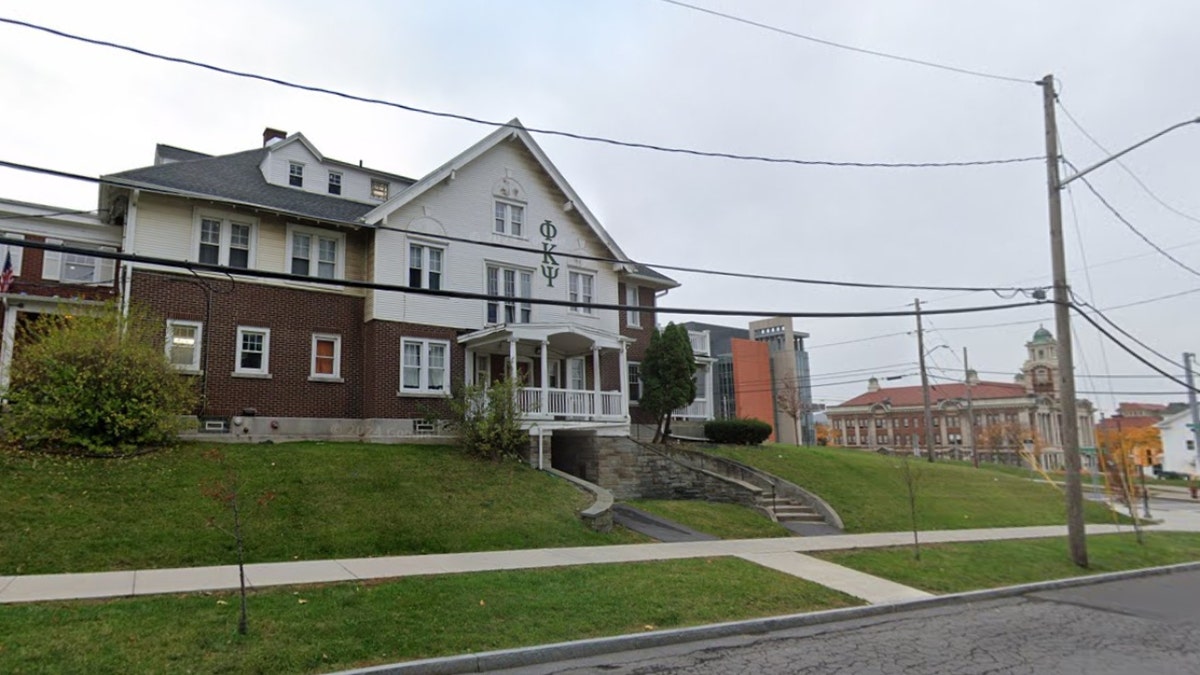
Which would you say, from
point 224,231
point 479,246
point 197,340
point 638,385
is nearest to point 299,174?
point 224,231

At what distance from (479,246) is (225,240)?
7201 mm

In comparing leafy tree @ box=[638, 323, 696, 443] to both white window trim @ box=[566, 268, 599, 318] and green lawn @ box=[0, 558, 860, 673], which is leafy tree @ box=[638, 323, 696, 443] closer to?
white window trim @ box=[566, 268, 599, 318]

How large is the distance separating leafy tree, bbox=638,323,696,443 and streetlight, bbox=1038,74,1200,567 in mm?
12261

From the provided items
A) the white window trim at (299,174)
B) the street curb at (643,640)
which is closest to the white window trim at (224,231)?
the white window trim at (299,174)

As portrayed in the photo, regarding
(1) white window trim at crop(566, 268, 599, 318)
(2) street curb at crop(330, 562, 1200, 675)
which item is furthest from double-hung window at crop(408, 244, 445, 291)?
(2) street curb at crop(330, 562, 1200, 675)

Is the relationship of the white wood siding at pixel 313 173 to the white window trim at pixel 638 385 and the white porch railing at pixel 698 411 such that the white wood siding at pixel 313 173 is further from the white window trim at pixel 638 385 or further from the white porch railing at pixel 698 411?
the white porch railing at pixel 698 411

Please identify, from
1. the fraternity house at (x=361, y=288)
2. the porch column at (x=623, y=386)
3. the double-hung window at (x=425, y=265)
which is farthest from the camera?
the porch column at (x=623, y=386)

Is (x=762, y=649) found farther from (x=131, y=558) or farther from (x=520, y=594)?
(x=131, y=558)

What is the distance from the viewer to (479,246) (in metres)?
22.5

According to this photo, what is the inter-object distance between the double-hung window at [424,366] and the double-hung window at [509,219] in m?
4.40

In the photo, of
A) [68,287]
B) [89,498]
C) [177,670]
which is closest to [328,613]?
[177,670]

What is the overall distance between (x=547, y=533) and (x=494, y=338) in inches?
345

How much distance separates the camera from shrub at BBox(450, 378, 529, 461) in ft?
58.3

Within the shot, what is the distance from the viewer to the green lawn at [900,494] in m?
18.8
